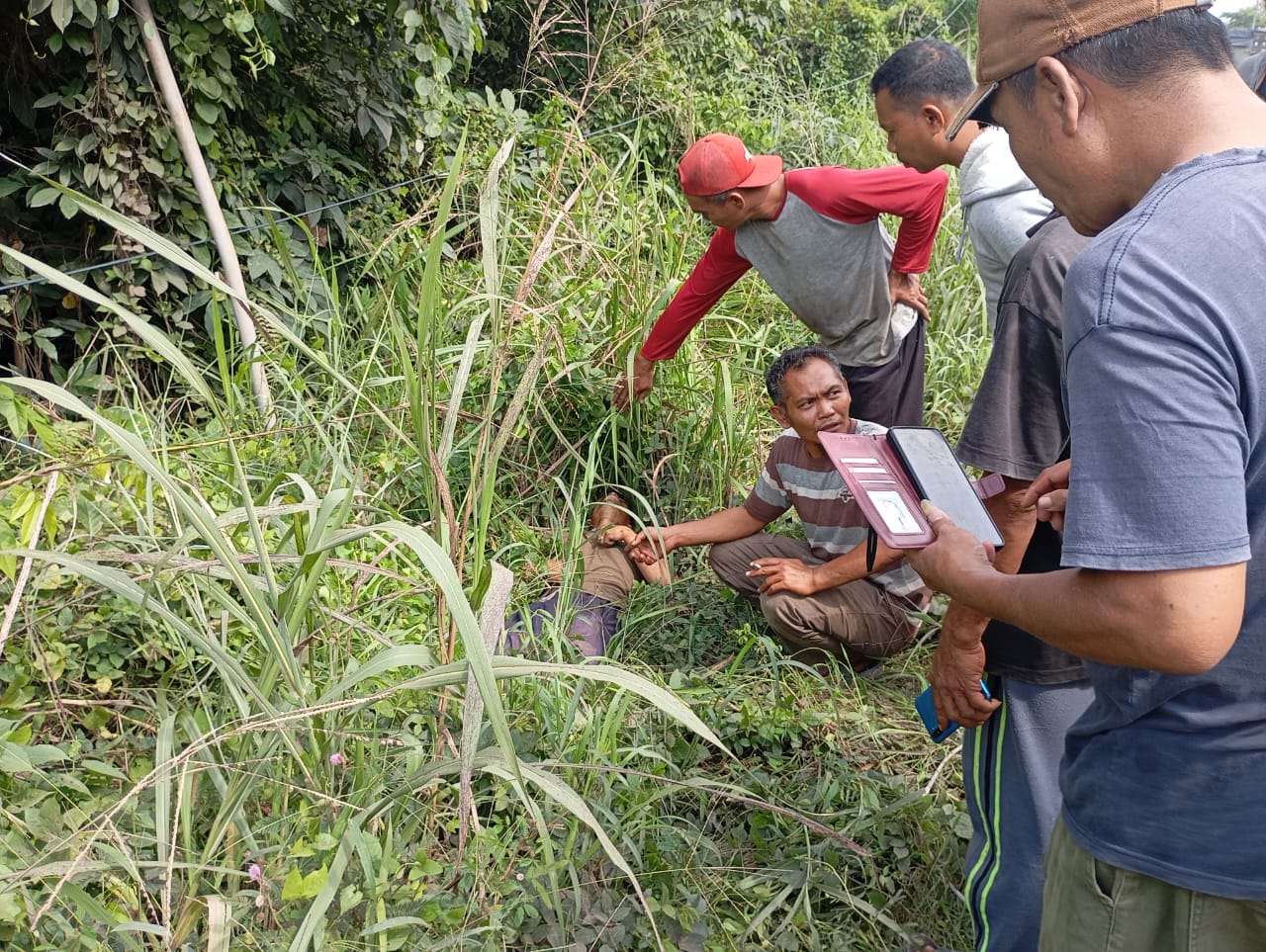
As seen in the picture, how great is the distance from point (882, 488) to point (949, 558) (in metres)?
0.25

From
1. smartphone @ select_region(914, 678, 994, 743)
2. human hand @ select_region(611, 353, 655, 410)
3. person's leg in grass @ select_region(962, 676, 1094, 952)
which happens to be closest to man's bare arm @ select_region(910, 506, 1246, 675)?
person's leg in grass @ select_region(962, 676, 1094, 952)

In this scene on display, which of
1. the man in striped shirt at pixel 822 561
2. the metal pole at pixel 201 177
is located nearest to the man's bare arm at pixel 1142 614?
the man in striped shirt at pixel 822 561

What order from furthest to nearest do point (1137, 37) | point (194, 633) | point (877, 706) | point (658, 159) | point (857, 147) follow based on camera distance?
point (857, 147)
point (658, 159)
point (877, 706)
point (194, 633)
point (1137, 37)

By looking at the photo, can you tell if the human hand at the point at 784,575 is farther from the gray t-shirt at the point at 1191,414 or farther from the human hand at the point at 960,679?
the gray t-shirt at the point at 1191,414

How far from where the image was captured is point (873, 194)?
2922 mm

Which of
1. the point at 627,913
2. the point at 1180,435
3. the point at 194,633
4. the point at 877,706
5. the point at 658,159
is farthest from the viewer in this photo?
the point at 658,159

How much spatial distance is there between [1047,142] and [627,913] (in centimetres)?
144

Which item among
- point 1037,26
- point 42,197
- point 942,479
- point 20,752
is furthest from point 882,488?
point 42,197

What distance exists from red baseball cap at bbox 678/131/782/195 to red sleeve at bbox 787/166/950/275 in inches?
6.5

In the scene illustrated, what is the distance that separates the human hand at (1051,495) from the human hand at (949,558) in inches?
4.0

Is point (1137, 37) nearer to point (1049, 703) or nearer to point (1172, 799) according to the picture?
point (1172, 799)

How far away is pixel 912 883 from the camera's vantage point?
6.95 feet

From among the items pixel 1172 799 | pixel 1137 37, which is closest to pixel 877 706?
pixel 1172 799

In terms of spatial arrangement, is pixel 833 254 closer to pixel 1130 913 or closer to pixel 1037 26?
pixel 1037 26
